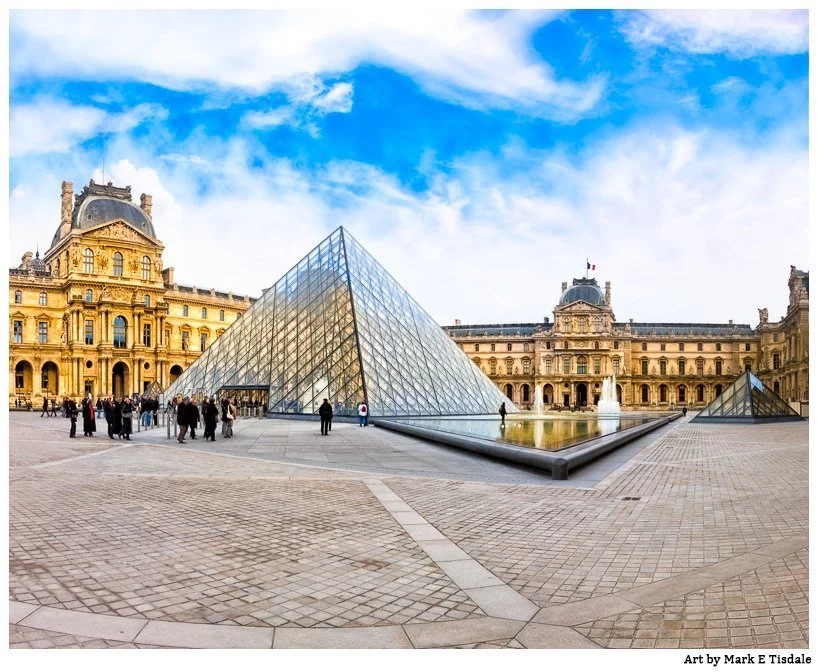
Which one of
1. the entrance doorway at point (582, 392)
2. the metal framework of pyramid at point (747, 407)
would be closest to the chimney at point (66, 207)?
the metal framework of pyramid at point (747, 407)

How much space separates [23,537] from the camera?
559 centimetres

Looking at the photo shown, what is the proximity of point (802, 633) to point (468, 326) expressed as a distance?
89.6 meters

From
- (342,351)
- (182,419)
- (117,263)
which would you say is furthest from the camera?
(117,263)

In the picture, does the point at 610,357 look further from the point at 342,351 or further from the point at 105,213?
the point at 342,351

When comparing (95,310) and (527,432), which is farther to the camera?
(95,310)

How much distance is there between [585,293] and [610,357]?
890 cm

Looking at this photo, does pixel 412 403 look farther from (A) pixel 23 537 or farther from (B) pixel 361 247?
(A) pixel 23 537

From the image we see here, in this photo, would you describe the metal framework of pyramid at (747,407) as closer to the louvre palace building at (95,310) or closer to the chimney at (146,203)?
the louvre palace building at (95,310)

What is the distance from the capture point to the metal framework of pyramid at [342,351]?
2488cm

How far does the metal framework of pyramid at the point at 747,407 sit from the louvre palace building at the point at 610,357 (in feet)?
154

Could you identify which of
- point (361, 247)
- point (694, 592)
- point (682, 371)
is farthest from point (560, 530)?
point (682, 371)

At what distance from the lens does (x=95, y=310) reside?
57.7 m

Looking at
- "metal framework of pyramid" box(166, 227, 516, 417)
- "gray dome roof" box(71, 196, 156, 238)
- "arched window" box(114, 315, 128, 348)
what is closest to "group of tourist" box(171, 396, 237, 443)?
"metal framework of pyramid" box(166, 227, 516, 417)

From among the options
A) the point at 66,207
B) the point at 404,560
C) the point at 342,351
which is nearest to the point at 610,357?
the point at 66,207
